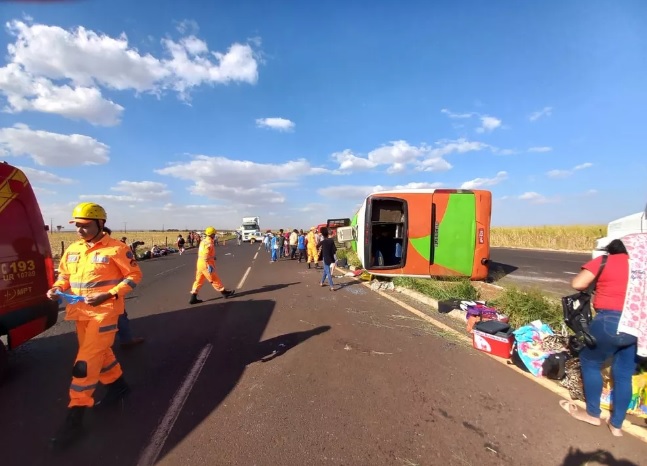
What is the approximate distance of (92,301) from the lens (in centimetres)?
288

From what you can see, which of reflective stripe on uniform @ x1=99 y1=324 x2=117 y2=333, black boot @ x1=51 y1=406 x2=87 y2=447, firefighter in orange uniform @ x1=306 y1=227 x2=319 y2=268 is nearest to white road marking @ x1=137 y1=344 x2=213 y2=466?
black boot @ x1=51 y1=406 x2=87 y2=447

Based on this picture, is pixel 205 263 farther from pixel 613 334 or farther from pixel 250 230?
pixel 250 230

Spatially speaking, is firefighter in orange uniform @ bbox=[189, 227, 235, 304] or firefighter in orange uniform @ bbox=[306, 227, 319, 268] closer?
firefighter in orange uniform @ bbox=[189, 227, 235, 304]

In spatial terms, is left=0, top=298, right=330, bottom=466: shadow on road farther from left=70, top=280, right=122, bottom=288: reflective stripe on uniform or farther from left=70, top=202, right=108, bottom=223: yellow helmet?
left=70, top=202, right=108, bottom=223: yellow helmet

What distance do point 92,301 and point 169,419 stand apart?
4.18ft

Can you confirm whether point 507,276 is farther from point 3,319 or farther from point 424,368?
point 3,319

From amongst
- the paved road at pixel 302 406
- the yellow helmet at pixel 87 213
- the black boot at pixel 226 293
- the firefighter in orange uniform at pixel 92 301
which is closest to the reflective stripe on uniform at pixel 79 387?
the firefighter in orange uniform at pixel 92 301

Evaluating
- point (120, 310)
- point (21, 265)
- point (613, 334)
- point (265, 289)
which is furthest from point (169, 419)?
point (265, 289)

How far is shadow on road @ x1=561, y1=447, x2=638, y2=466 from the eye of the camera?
8.33ft

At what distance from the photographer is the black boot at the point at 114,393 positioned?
327 cm

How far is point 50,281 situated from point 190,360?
2.08 m

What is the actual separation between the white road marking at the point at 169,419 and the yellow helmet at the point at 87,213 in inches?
77.7

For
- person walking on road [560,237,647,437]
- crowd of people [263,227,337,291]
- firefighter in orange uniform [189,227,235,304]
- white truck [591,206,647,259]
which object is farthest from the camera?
crowd of people [263,227,337,291]

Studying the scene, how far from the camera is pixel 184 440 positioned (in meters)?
2.73
